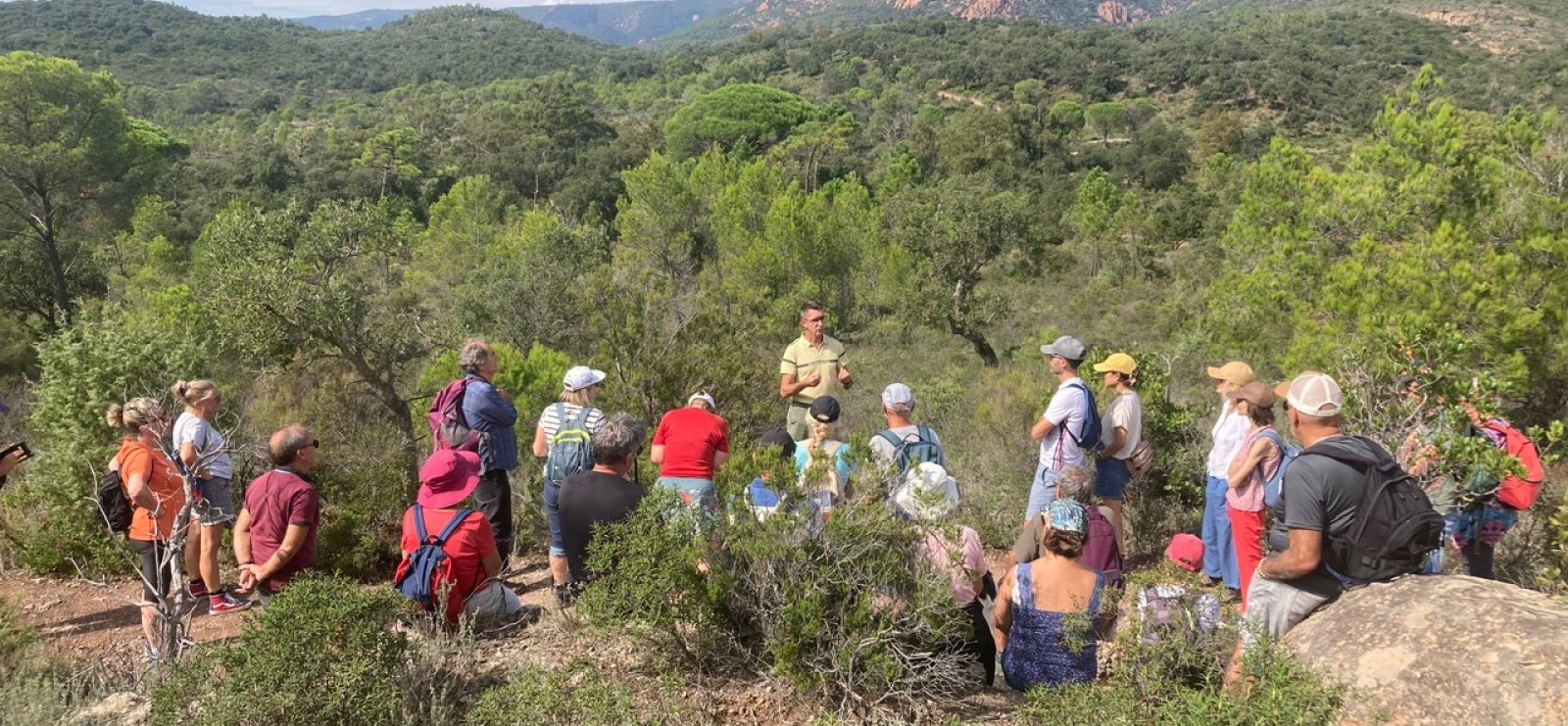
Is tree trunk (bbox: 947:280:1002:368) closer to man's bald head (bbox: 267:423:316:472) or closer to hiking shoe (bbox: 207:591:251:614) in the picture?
hiking shoe (bbox: 207:591:251:614)

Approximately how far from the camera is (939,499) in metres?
3.21

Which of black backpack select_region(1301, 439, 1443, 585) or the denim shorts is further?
the denim shorts

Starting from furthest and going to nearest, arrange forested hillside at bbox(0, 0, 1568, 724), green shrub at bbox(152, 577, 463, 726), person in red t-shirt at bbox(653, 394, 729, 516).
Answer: person in red t-shirt at bbox(653, 394, 729, 516), forested hillside at bbox(0, 0, 1568, 724), green shrub at bbox(152, 577, 463, 726)

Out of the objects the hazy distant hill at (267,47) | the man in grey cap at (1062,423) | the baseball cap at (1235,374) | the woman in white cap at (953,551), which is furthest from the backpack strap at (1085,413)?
the hazy distant hill at (267,47)

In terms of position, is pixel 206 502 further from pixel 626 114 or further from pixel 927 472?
pixel 626 114

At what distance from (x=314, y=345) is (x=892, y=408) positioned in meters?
6.90

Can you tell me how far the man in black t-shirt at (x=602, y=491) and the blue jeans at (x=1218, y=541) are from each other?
295cm

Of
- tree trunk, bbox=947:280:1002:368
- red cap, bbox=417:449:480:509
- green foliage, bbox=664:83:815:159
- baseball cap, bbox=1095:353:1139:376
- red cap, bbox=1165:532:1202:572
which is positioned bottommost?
tree trunk, bbox=947:280:1002:368

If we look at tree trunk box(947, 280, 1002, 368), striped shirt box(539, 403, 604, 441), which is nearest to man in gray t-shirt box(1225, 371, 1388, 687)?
striped shirt box(539, 403, 604, 441)

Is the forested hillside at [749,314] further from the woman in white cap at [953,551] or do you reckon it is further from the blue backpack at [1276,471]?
the blue backpack at [1276,471]

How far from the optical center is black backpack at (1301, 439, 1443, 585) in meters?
2.80

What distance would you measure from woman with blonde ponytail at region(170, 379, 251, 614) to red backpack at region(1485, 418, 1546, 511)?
6.02 meters

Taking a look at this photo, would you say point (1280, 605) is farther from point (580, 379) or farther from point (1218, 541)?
point (580, 379)

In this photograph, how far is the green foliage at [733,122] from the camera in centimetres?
5228
